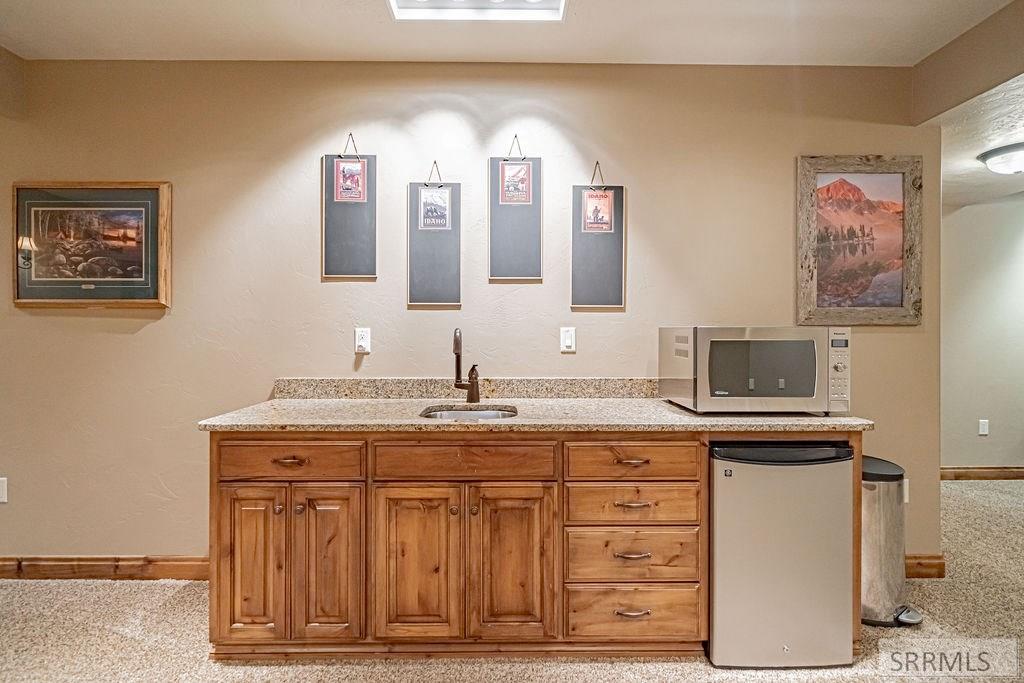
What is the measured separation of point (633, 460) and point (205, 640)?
1.82 metres

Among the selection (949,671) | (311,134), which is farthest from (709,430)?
(311,134)

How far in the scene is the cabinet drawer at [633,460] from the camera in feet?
6.72

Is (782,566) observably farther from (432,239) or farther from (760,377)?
(432,239)

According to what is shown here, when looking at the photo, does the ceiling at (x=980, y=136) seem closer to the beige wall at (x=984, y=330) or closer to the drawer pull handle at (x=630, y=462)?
the beige wall at (x=984, y=330)

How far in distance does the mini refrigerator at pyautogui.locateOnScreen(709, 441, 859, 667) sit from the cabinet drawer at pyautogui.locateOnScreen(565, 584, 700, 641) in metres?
0.11

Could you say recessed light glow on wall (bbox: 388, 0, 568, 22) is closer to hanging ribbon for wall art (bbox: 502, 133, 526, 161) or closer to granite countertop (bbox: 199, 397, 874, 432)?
hanging ribbon for wall art (bbox: 502, 133, 526, 161)

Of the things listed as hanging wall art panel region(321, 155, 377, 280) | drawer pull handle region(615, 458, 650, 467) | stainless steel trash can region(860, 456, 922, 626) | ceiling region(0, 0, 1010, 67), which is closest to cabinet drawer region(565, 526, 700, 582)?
drawer pull handle region(615, 458, 650, 467)

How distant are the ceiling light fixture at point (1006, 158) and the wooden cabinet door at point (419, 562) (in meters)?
3.50

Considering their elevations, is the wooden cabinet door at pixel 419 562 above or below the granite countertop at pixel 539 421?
below

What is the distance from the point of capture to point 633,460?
6.73ft

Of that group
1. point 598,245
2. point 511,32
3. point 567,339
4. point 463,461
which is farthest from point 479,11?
point 463,461

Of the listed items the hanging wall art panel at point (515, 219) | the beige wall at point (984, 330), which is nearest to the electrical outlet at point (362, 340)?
the hanging wall art panel at point (515, 219)

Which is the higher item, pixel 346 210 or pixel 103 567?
pixel 346 210

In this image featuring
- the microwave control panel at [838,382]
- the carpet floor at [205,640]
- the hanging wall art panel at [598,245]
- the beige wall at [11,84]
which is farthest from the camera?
the hanging wall art panel at [598,245]
